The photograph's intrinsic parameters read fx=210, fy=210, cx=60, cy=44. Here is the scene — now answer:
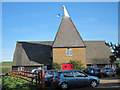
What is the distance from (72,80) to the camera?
16.7 metres

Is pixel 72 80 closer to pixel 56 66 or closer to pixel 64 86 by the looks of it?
pixel 64 86

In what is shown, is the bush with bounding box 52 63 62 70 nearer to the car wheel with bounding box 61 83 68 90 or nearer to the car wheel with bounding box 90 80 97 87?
the car wheel with bounding box 90 80 97 87

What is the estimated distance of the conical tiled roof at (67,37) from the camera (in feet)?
121

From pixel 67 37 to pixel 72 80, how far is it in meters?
21.0

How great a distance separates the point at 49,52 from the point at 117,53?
84.4 ft

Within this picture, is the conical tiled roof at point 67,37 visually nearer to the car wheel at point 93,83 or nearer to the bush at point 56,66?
the bush at point 56,66

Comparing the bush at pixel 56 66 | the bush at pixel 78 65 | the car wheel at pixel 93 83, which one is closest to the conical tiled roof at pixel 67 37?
the bush at pixel 78 65

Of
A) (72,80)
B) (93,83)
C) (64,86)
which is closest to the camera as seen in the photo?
(64,86)

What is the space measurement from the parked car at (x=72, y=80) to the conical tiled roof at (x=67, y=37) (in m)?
20.0

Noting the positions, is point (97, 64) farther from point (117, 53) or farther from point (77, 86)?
point (77, 86)

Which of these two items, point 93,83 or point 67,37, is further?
point 67,37

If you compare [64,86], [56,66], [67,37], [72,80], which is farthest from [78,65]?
[64,86]

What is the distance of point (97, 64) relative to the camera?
41.0m

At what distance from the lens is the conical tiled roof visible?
121ft
